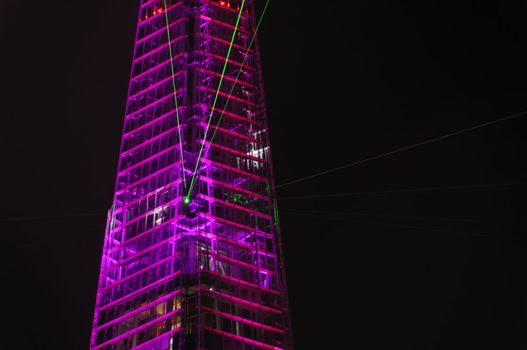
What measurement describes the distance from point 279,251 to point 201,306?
1204 cm

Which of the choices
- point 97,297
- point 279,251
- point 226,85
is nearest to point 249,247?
point 279,251

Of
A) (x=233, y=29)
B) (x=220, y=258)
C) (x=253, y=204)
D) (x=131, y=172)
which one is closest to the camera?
(x=220, y=258)

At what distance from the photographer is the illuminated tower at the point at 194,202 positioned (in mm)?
61594

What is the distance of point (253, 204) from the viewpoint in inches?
2795

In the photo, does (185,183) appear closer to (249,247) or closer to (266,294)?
(249,247)

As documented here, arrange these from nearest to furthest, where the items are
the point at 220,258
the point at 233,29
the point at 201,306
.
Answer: the point at 201,306
the point at 220,258
the point at 233,29

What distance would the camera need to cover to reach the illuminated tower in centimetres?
6159

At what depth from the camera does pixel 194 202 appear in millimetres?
67000

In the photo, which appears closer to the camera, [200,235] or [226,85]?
[200,235]

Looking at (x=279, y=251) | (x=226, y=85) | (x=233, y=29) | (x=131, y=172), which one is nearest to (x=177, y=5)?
(x=233, y=29)

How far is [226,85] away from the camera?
80.4 m

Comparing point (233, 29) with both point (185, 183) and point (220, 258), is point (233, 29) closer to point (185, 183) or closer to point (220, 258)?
point (185, 183)

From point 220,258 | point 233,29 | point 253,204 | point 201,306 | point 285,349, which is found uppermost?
point 233,29

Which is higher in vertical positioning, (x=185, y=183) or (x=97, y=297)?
(x=185, y=183)
